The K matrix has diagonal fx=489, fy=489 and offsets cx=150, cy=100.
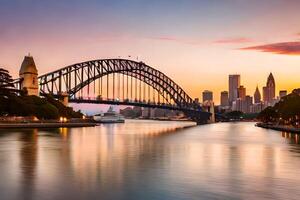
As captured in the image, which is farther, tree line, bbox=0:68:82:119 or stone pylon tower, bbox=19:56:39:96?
stone pylon tower, bbox=19:56:39:96

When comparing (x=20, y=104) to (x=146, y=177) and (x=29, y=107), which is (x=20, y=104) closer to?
(x=29, y=107)

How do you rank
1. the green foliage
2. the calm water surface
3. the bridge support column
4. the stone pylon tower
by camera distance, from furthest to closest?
the bridge support column
the stone pylon tower
the green foliage
the calm water surface

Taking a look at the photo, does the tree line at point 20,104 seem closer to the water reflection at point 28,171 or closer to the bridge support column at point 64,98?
the bridge support column at point 64,98

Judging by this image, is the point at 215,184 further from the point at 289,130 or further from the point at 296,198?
the point at 289,130

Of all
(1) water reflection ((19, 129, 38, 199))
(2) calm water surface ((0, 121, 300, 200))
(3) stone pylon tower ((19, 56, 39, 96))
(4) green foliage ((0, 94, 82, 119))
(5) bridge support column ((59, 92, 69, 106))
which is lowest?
(2) calm water surface ((0, 121, 300, 200))

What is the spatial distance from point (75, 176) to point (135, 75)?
455ft

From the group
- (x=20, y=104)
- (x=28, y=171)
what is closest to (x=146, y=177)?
(x=28, y=171)

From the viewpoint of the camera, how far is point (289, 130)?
9450 centimetres

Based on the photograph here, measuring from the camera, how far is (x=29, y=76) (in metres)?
134

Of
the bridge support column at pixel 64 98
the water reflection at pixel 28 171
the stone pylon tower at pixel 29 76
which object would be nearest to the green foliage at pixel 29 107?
the stone pylon tower at pixel 29 76

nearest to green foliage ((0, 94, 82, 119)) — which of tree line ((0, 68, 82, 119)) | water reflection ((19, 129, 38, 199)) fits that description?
tree line ((0, 68, 82, 119))

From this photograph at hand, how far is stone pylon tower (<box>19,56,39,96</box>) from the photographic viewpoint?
133875mm

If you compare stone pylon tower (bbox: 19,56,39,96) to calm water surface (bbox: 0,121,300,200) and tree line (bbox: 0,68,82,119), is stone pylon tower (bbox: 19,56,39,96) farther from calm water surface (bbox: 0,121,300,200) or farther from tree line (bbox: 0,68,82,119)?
calm water surface (bbox: 0,121,300,200)

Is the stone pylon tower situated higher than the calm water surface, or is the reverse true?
the stone pylon tower
